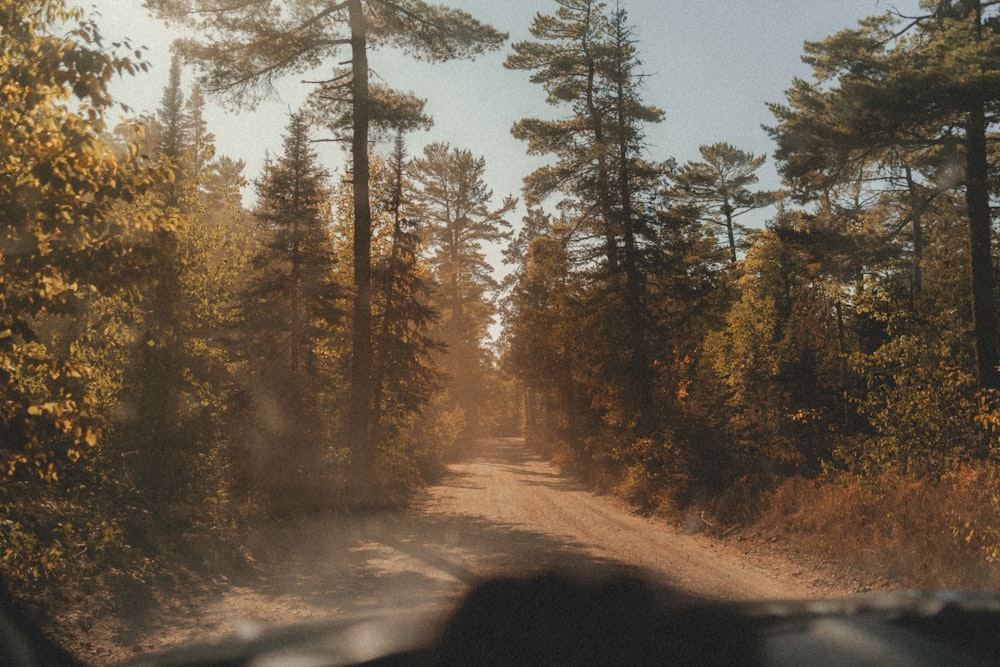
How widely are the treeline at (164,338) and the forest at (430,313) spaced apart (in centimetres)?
4

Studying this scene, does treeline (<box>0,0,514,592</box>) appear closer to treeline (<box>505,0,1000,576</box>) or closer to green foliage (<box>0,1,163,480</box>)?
green foliage (<box>0,1,163,480</box>)

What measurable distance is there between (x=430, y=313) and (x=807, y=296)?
44.7 ft

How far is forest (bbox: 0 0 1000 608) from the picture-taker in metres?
4.98

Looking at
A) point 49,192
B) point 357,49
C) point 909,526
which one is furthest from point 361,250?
point 909,526

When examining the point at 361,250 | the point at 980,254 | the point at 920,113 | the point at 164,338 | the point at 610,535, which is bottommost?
the point at 610,535

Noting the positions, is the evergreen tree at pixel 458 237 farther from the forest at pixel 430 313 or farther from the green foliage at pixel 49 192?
the green foliage at pixel 49 192

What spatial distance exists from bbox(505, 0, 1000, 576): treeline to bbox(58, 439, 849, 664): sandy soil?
2130 millimetres

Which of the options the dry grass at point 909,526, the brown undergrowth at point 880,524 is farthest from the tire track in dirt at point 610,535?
→ the dry grass at point 909,526

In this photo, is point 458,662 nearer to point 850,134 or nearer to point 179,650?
point 179,650

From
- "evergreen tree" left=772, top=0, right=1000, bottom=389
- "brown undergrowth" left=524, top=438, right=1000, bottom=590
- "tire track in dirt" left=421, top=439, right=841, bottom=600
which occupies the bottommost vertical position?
"tire track in dirt" left=421, top=439, right=841, bottom=600

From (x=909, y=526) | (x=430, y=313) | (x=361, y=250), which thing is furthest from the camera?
(x=430, y=313)

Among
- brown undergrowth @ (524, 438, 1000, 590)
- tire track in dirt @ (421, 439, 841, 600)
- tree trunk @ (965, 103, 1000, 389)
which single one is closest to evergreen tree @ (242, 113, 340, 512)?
tire track in dirt @ (421, 439, 841, 600)

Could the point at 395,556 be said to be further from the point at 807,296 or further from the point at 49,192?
the point at 807,296

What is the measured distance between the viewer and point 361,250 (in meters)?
16.5
